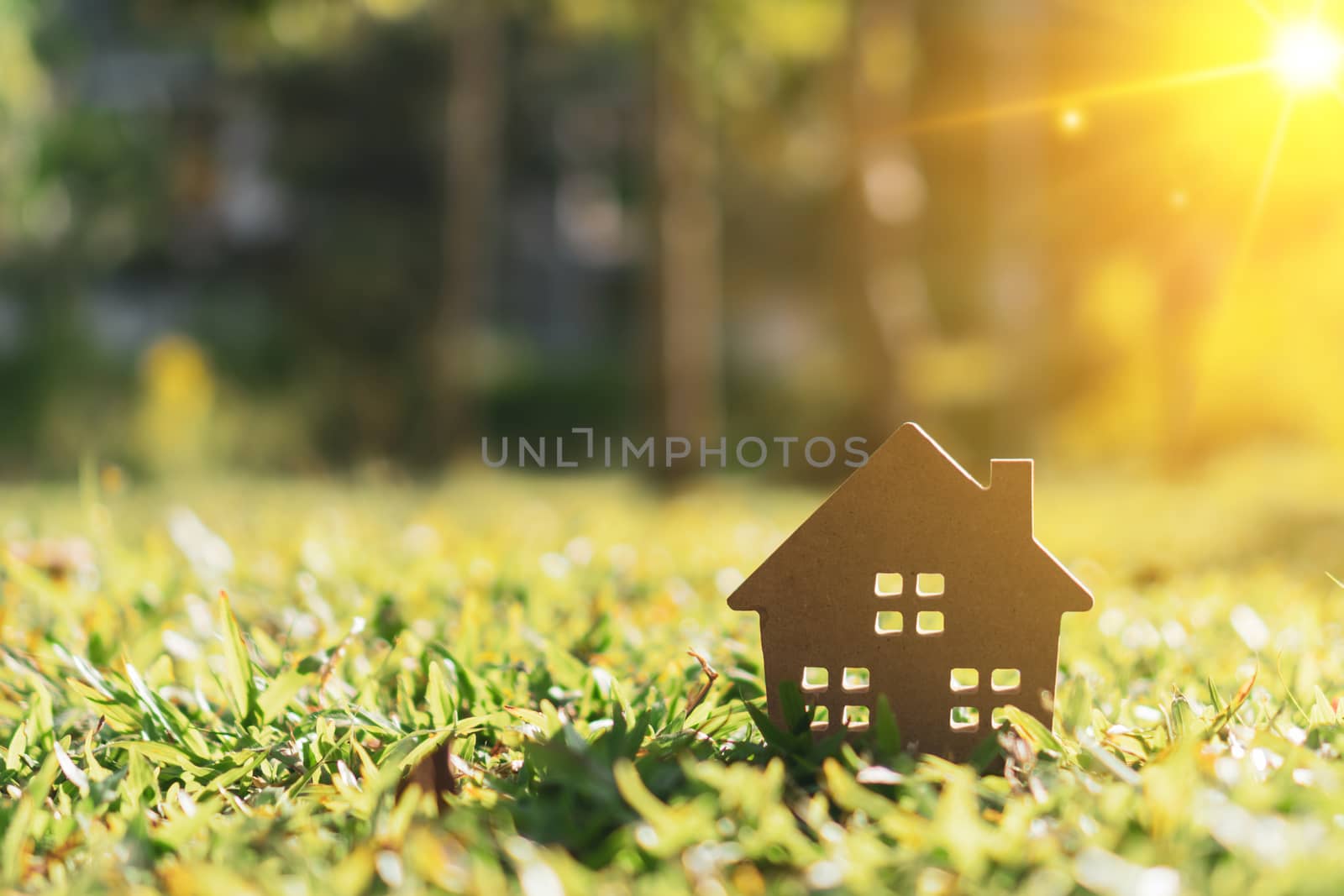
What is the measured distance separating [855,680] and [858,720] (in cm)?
32

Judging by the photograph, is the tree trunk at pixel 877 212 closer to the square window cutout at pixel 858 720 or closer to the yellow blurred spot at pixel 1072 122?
the yellow blurred spot at pixel 1072 122

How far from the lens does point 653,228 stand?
982 cm

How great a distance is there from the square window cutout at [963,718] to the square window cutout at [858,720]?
0.42ft

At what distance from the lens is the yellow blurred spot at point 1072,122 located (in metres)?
3.00

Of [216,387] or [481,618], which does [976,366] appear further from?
[481,618]

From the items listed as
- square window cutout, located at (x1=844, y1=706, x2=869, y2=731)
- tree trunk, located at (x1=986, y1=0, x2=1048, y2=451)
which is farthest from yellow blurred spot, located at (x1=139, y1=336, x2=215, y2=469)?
square window cutout, located at (x1=844, y1=706, x2=869, y2=731)

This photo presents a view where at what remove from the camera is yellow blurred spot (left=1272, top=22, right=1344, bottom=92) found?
3361 mm

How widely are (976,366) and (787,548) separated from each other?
601 inches

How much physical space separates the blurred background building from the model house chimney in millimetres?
1485

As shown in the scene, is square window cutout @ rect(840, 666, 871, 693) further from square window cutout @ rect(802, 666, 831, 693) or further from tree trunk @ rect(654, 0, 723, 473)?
tree trunk @ rect(654, 0, 723, 473)

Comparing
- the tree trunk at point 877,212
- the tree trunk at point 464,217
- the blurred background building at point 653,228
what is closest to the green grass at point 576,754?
the blurred background building at point 653,228

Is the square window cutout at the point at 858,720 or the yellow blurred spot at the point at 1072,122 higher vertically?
the yellow blurred spot at the point at 1072,122

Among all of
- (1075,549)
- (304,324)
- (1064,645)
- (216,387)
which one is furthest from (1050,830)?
(304,324)

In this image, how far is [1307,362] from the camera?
10852mm
